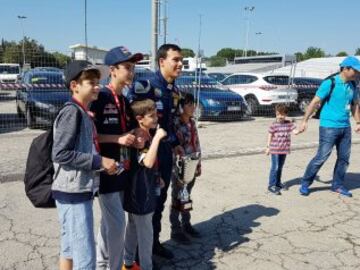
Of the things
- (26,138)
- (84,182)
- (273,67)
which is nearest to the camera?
(84,182)

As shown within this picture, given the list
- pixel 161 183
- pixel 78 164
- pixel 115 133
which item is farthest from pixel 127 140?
pixel 161 183

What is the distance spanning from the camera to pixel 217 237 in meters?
4.25

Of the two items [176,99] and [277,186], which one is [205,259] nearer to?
[176,99]

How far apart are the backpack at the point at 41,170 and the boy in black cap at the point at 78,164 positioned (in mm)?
77

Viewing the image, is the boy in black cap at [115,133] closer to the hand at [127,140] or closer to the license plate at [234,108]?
the hand at [127,140]

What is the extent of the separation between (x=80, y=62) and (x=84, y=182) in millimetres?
756

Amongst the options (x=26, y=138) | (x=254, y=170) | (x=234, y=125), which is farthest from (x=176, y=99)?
(x=234, y=125)

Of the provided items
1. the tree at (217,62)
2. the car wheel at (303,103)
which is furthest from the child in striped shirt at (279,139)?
the tree at (217,62)

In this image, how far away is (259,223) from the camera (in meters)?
4.68

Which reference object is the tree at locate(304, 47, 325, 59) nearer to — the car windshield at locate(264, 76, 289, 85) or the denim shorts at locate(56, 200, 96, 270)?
the car windshield at locate(264, 76, 289, 85)

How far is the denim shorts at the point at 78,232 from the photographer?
2564mm

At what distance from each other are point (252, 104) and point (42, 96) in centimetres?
780

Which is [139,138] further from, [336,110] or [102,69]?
[336,110]

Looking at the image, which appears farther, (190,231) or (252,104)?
(252,104)
